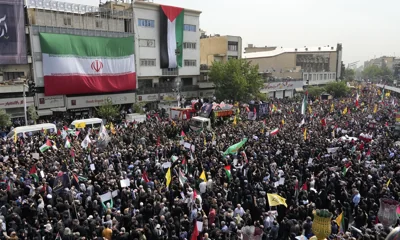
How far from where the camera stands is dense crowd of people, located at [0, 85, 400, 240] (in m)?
9.73

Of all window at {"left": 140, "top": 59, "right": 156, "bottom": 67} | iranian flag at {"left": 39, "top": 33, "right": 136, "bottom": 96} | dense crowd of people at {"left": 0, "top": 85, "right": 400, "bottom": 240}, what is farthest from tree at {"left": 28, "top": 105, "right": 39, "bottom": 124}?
window at {"left": 140, "top": 59, "right": 156, "bottom": 67}

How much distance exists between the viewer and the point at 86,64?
36625mm

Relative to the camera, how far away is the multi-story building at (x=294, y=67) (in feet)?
215

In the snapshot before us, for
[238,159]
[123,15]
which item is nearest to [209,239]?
[238,159]

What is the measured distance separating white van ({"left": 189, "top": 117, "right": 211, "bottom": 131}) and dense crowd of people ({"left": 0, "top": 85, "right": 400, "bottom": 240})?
5.71 m

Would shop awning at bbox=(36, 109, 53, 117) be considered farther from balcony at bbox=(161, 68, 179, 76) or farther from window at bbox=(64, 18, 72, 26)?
balcony at bbox=(161, 68, 179, 76)

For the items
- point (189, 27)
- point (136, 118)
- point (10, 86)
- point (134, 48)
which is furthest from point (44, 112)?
point (189, 27)

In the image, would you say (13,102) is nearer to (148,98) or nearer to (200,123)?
(148,98)

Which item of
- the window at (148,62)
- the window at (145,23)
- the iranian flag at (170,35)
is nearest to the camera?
the window at (145,23)

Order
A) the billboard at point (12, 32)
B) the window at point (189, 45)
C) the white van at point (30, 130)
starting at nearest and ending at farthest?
the white van at point (30, 130), the billboard at point (12, 32), the window at point (189, 45)

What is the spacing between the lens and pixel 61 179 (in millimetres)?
12156

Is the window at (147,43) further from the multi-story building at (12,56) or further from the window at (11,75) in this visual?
the window at (11,75)

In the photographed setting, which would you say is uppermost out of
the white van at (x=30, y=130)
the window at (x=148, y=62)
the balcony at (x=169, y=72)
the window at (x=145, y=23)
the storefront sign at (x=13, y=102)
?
the window at (x=145, y=23)

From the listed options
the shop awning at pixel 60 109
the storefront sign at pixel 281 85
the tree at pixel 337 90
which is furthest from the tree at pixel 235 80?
the tree at pixel 337 90
